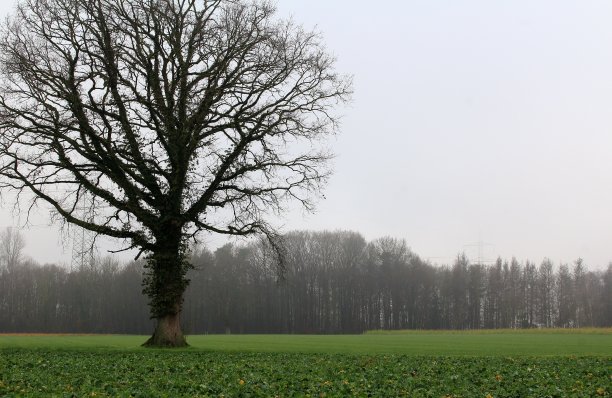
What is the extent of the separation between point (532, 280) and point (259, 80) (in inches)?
4760

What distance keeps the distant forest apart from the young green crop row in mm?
92119

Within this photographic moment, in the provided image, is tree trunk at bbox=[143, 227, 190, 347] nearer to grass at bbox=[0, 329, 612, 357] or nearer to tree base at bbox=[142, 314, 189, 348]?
tree base at bbox=[142, 314, 189, 348]

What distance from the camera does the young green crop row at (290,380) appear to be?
41.0 feet

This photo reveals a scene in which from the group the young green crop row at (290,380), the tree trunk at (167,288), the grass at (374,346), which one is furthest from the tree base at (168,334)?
the young green crop row at (290,380)

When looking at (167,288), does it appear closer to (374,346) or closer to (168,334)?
(168,334)

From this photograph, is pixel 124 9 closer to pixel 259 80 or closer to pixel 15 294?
pixel 259 80

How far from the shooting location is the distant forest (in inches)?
4604

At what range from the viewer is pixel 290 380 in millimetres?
14727

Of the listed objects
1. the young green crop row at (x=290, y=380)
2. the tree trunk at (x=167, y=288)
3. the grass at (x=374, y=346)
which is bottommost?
the grass at (x=374, y=346)

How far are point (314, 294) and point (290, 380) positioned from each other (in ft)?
355

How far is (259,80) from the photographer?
30375 mm

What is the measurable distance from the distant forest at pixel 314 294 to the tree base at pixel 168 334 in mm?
79708

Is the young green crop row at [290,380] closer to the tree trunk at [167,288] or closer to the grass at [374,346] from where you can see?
the tree trunk at [167,288]

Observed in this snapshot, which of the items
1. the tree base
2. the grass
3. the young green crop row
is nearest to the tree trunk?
the tree base
